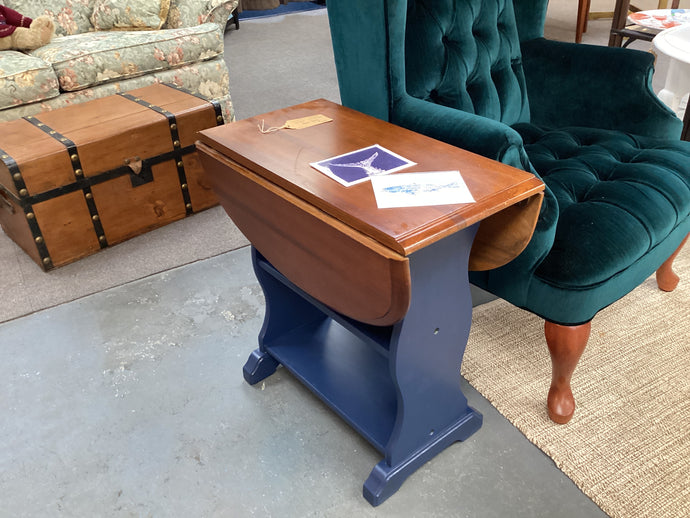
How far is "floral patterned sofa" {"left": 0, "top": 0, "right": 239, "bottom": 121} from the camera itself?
2.45m

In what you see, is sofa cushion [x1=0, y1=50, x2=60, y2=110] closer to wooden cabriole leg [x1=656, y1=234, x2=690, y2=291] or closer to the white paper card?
the white paper card

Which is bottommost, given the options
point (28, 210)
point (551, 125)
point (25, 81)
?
point (28, 210)

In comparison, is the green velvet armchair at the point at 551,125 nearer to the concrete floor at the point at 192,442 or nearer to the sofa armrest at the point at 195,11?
the concrete floor at the point at 192,442

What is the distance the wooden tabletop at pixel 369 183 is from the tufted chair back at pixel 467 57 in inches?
11.5

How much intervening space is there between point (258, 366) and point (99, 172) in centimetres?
97

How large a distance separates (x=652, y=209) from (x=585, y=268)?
244 mm

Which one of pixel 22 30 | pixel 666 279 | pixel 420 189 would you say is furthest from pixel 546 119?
pixel 22 30

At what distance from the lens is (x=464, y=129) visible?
124cm

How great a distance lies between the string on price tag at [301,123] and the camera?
128 cm

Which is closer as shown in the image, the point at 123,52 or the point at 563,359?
the point at 563,359

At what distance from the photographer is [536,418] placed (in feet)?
4.58

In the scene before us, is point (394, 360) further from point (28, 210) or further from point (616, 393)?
point (28, 210)

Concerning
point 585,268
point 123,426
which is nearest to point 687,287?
point 585,268

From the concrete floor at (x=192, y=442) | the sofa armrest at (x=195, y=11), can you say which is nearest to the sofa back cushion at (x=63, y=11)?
the sofa armrest at (x=195, y=11)
